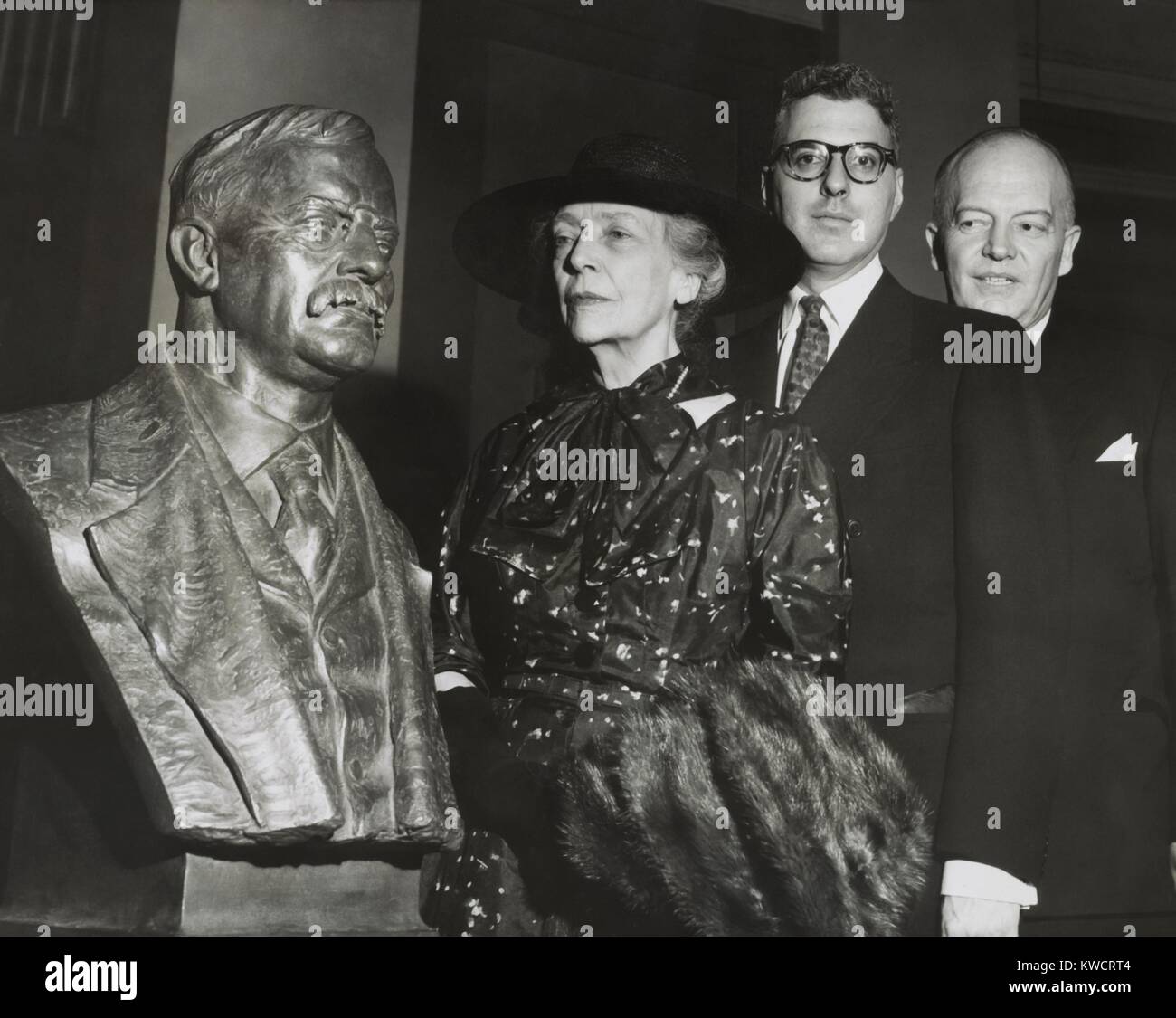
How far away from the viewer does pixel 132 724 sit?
184 centimetres

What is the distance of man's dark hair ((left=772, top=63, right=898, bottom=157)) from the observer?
247cm

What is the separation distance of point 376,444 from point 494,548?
0.53 m

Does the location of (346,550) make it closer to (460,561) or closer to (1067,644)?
(460,561)

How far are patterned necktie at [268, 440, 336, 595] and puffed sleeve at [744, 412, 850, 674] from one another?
538 mm

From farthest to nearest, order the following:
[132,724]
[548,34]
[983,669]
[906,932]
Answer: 1. [548,34]
2. [983,669]
3. [906,932]
4. [132,724]

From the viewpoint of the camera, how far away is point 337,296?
209 centimetres

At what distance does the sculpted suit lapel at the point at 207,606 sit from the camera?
1858 mm

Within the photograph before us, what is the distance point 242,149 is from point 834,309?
0.87 meters

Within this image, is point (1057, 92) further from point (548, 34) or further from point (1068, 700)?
point (1068, 700)

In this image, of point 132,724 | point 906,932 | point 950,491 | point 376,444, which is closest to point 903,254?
point 950,491

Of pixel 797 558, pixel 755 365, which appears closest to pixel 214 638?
pixel 797 558

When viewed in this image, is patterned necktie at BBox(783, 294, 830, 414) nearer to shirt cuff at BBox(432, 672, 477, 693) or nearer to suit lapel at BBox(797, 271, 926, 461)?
suit lapel at BBox(797, 271, 926, 461)
